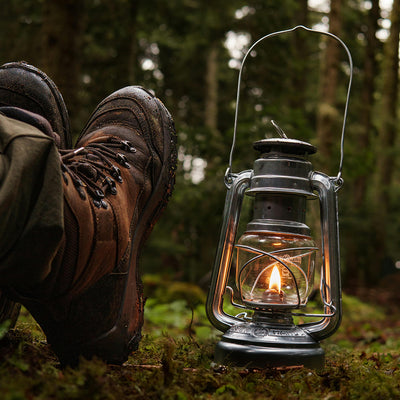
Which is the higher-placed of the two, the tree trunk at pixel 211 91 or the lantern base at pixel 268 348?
the tree trunk at pixel 211 91

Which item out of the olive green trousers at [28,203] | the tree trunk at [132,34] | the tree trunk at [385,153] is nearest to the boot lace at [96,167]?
the olive green trousers at [28,203]

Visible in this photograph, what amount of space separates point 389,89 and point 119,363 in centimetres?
1303

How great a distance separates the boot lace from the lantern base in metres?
0.76

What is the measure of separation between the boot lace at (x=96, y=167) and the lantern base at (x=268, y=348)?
2.49ft

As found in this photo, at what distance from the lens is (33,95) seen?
217cm

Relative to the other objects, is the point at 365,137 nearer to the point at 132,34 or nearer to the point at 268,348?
the point at 132,34

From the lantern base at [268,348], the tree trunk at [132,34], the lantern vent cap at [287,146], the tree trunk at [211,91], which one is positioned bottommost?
the lantern base at [268,348]

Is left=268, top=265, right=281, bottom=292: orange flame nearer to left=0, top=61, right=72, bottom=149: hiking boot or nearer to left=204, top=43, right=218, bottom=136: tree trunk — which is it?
left=0, top=61, right=72, bottom=149: hiking boot

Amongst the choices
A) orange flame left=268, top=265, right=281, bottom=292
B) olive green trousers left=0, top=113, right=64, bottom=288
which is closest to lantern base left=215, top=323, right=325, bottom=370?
orange flame left=268, top=265, right=281, bottom=292

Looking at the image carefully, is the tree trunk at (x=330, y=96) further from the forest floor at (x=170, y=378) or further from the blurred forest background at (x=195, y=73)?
the forest floor at (x=170, y=378)

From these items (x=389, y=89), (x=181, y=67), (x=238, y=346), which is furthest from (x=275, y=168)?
(x=389, y=89)

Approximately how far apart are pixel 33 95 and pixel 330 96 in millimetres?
7481

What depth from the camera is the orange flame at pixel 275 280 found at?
2.19m

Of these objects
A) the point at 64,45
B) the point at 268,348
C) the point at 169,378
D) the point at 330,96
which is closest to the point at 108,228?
the point at 169,378
